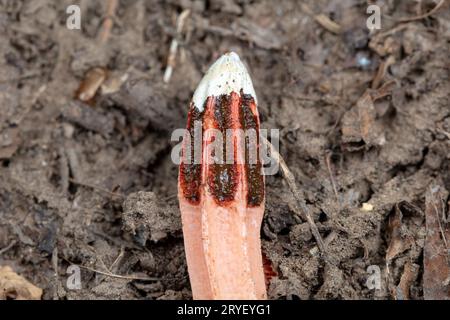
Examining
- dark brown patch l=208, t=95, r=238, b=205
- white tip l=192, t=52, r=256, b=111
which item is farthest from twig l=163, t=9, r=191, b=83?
dark brown patch l=208, t=95, r=238, b=205

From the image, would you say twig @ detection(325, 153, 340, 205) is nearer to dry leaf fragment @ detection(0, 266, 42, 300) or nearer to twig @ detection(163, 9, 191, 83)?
twig @ detection(163, 9, 191, 83)

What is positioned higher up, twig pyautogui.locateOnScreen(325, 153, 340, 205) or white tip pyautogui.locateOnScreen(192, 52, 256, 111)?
white tip pyautogui.locateOnScreen(192, 52, 256, 111)

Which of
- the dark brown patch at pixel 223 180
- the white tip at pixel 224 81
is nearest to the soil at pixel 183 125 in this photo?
the dark brown patch at pixel 223 180

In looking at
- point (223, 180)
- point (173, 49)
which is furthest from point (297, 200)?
point (173, 49)

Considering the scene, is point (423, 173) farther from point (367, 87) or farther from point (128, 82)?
point (128, 82)

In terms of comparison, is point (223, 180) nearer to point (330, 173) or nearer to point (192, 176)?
point (192, 176)

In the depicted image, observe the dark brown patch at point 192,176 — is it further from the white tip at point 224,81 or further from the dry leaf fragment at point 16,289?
the dry leaf fragment at point 16,289
